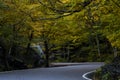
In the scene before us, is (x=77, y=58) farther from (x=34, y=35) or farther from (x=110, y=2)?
(x=110, y=2)

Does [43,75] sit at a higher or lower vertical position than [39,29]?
lower

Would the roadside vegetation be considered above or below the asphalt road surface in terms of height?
above

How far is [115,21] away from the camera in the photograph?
17.4 m

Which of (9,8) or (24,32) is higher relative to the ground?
(9,8)

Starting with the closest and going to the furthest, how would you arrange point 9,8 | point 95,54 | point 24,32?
point 9,8 < point 24,32 < point 95,54

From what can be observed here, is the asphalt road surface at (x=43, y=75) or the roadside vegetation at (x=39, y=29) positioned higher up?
the roadside vegetation at (x=39, y=29)

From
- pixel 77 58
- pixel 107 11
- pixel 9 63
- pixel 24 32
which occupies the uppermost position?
pixel 107 11

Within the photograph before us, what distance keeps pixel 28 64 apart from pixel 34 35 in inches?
139

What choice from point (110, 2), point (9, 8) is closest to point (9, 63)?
point (9, 8)

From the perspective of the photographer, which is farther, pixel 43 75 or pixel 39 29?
pixel 39 29

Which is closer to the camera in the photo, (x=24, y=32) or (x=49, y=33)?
(x=24, y=32)

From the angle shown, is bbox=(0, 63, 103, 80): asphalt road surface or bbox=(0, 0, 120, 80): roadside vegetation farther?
bbox=(0, 63, 103, 80): asphalt road surface

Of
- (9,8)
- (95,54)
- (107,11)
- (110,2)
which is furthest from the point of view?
(95,54)

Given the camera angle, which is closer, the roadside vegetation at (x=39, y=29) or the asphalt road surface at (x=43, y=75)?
the roadside vegetation at (x=39, y=29)
